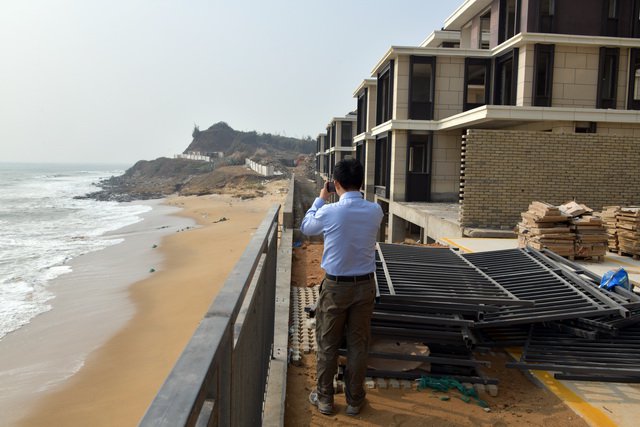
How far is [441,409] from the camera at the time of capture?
426cm

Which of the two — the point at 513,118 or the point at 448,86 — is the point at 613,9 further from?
the point at 513,118

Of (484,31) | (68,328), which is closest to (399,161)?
(484,31)

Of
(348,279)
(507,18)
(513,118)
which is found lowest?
(348,279)

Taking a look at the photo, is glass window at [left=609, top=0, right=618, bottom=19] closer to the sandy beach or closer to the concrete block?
the sandy beach

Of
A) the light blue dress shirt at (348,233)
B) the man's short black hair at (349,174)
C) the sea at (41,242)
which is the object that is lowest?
the sea at (41,242)

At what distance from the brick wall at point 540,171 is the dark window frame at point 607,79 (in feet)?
23.1

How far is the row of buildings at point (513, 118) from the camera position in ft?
44.8

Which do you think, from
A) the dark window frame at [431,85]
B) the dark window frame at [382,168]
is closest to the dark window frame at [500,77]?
the dark window frame at [431,85]

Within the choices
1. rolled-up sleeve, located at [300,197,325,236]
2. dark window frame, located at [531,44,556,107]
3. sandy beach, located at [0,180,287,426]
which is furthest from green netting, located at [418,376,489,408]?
dark window frame, located at [531,44,556,107]

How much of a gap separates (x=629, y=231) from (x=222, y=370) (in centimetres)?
1026

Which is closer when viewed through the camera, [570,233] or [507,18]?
[570,233]

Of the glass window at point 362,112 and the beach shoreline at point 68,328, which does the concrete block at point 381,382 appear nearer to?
the beach shoreline at point 68,328

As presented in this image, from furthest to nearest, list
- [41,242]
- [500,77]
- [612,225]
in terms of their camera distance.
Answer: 1. [41,242]
2. [500,77]
3. [612,225]

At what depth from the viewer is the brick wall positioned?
44.5 feet
